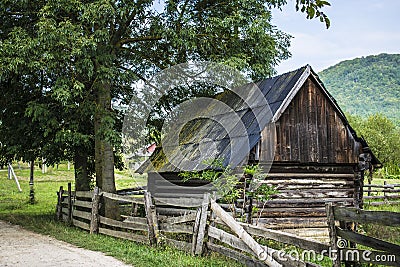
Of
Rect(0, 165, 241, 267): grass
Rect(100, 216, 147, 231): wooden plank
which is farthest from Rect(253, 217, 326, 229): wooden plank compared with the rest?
Rect(0, 165, 241, 267): grass

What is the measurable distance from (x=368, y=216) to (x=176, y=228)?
535cm

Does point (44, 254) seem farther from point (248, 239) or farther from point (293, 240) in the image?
point (293, 240)

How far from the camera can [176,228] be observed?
11102 millimetres

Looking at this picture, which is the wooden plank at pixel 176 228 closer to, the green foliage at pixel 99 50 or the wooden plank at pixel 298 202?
the green foliage at pixel 99 50

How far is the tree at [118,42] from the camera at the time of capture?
13.4 meters

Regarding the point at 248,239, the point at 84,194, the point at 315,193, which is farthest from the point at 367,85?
the point at 248,239

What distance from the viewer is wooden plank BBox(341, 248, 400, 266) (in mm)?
6344

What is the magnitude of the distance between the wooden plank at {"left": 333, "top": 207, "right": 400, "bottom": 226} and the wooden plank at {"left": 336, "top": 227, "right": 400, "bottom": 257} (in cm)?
21

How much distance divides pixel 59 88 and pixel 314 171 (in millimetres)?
8185

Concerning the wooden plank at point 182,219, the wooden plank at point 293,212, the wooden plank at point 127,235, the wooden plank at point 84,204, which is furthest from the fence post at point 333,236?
the wooden plank at point 84,204

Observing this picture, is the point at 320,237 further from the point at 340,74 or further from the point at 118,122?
the point at 340,74

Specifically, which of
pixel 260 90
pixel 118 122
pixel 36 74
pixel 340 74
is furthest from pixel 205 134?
pixel 340 74

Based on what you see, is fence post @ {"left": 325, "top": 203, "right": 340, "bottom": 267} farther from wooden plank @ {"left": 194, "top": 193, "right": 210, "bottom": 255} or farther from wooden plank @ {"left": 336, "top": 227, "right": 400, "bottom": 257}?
wooden plank @ {"left": 194, "top": 193, "right": 210, "bottom": 255}

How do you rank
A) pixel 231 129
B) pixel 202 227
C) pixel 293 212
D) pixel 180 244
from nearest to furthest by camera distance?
pixel 202 227, pixel 180 244, pixel 231 129, pixel 293 212
